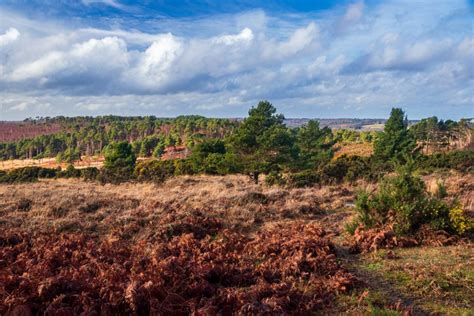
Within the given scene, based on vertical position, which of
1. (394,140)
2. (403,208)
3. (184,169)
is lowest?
(184,169)

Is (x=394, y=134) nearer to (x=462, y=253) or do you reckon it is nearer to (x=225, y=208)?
(x=225, y=208)

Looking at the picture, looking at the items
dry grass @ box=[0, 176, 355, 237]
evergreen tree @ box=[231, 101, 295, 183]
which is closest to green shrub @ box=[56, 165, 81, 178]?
evergreen tree @ box=[231, 101, 295, 183]

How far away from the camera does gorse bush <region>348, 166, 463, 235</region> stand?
8.77m

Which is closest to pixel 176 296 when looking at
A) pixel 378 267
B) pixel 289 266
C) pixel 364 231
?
pixel 289 266

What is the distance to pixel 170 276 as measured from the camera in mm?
5992

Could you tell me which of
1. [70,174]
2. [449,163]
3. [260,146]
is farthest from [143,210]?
[70,174]

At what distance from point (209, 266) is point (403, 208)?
4.89m

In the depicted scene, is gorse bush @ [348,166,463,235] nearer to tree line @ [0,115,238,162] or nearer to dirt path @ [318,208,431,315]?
dirt path @ [318,208,431,315]

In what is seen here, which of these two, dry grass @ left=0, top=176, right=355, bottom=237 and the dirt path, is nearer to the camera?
the dirt path

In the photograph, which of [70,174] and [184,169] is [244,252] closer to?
[184,169]

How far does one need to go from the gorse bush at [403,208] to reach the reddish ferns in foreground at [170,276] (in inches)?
71.7

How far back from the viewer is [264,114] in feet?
89.2

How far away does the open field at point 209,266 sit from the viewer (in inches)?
204

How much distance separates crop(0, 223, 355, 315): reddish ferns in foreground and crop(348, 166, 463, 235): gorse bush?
5.97ft
